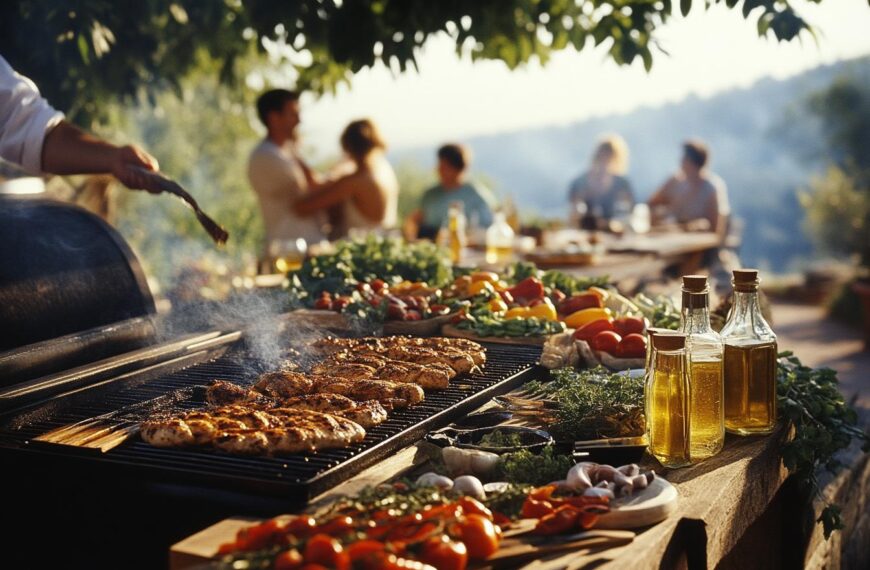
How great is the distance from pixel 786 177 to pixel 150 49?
3372cm

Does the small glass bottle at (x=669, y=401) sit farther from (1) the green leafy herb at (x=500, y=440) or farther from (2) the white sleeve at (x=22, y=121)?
(2) the white sleeve at (x=22, y=121)

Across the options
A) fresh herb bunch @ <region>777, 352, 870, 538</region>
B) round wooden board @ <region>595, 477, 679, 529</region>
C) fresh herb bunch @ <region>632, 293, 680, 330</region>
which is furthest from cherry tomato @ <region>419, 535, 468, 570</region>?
fresh herb bunch @ <region>632, 293, 680, 330</region>

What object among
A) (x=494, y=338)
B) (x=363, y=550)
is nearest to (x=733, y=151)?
(x=494, y=338)

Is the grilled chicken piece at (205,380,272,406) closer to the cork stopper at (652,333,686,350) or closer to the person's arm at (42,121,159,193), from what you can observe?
the person's arm at (42,121,159,193)

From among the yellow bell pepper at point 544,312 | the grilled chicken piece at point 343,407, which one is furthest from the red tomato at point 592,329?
the grilled chicken piece at point 343,407

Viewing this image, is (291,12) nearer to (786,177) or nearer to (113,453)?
(113,453)

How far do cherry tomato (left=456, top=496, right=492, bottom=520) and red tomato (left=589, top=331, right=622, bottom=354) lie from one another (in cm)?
186

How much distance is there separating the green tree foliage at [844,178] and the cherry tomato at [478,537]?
10297 millimetres

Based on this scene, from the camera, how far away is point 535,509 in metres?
2.49

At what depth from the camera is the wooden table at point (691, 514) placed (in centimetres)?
231

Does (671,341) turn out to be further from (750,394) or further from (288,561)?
(288,561)

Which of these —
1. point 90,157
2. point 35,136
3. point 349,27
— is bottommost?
point 90,157

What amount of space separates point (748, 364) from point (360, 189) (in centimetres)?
630

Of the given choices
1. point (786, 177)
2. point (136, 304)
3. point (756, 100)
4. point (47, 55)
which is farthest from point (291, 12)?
point (756, 100)
